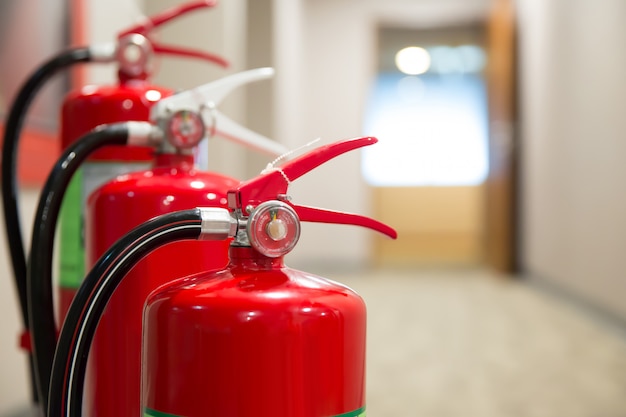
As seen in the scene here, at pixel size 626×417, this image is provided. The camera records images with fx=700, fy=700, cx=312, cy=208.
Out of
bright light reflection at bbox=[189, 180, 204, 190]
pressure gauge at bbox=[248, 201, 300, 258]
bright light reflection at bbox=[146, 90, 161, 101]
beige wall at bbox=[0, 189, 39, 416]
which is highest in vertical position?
bright light reflection at bbox=[146, 90, 161, 101]

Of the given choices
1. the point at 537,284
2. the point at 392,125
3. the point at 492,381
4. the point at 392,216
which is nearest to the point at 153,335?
the point at 492,381

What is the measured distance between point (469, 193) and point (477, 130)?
2.29ft

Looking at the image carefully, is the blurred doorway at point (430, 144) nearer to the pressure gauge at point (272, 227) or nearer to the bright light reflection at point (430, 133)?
the bright light reflection at point (430, 133)

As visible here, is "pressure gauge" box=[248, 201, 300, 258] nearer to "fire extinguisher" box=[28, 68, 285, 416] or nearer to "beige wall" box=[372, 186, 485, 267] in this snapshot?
"fire extinguisher" box=[28, 68, 285, 416]

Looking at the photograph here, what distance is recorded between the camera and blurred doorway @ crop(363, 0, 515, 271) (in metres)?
6.62

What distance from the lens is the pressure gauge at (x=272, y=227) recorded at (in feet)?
1.44

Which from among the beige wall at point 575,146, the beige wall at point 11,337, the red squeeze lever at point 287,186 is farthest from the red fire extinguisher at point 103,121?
the beige wall at point 575,146

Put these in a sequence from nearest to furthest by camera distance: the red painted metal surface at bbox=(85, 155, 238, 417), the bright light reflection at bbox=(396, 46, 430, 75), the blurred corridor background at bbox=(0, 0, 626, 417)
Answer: the red painted metal surface at bbox=(85, 155, 238, 417) → the blurred corridor background at bbox=(0, 0, 626, 417) → the bright light reflection at bbox=(396, 46, 430, 75)

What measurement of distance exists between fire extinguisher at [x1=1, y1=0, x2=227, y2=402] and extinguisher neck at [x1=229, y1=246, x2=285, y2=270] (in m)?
0.28

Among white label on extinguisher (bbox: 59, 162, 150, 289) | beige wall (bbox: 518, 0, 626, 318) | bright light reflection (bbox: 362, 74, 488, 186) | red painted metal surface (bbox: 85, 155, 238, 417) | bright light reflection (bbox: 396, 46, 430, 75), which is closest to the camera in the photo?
red painted metal surface (bbox: 85, 155, 238, 417)

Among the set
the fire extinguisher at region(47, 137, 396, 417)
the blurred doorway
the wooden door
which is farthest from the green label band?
the blurred doorway

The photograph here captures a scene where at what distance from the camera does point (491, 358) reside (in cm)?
210

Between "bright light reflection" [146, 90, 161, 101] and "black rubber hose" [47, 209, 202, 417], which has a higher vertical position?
"bright light reflection" [146, 90, 161, 101]

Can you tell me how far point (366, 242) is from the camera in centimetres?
518
